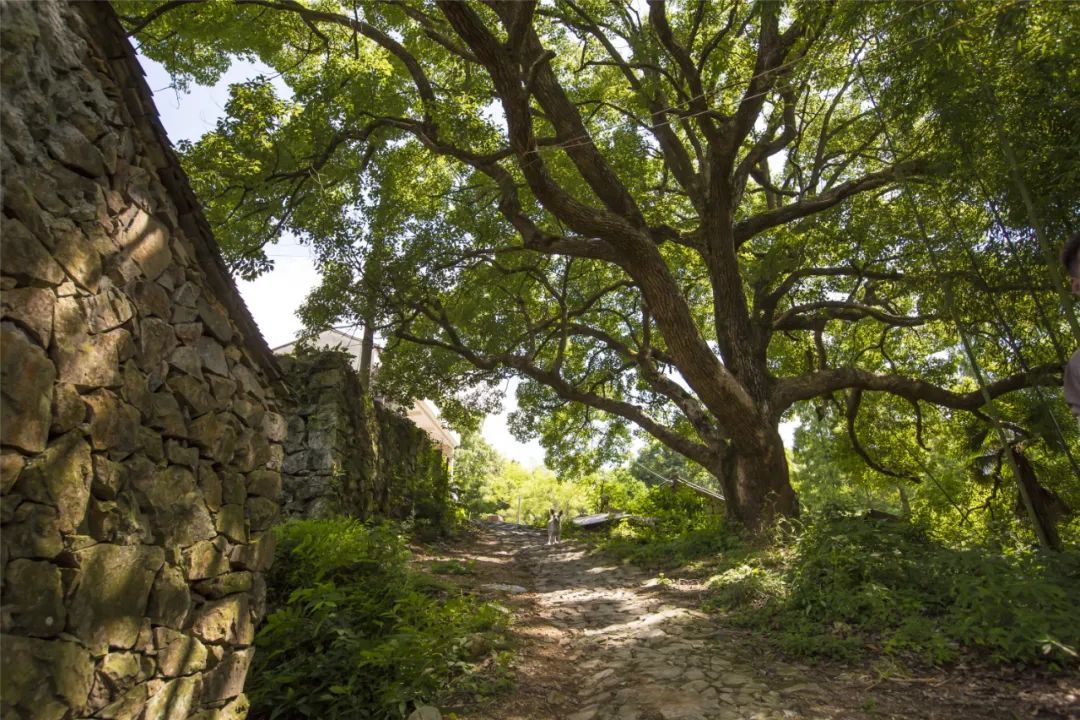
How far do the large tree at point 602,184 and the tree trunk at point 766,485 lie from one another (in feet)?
0.13

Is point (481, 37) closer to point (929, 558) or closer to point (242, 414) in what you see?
point (242, 414)

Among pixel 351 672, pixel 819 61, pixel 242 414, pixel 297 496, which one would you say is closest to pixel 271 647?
pixel 351 672

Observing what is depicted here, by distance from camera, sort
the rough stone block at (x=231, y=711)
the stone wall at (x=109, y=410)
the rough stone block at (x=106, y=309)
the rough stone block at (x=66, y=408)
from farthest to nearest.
A: the rough stone block at (x=231, y=711) < the rough stone block at (x=106, y=309) < the rough stone block at (x=66, y=408) < the stone wall at (x=109, y=410)

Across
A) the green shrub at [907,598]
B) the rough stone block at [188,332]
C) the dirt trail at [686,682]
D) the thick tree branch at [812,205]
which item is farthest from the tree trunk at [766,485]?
the rough stone block at [188,332]

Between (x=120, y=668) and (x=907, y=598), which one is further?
(x=907, y=598)

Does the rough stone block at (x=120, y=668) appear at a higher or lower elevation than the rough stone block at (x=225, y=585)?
lower

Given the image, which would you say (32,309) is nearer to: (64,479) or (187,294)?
(64,479)

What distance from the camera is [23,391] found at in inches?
95.4

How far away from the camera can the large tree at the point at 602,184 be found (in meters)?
7.30

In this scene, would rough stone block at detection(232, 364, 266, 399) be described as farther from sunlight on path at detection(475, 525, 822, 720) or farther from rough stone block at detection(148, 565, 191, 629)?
sunlight on path at detection(475, 525, 822, 720)

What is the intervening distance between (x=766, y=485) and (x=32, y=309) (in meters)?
9.15

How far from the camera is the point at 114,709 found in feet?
9.29

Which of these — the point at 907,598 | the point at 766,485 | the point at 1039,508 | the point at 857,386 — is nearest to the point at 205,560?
the point at 907,598

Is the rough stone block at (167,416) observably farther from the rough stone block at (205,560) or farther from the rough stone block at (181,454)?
the rough stone block at (205,560)
